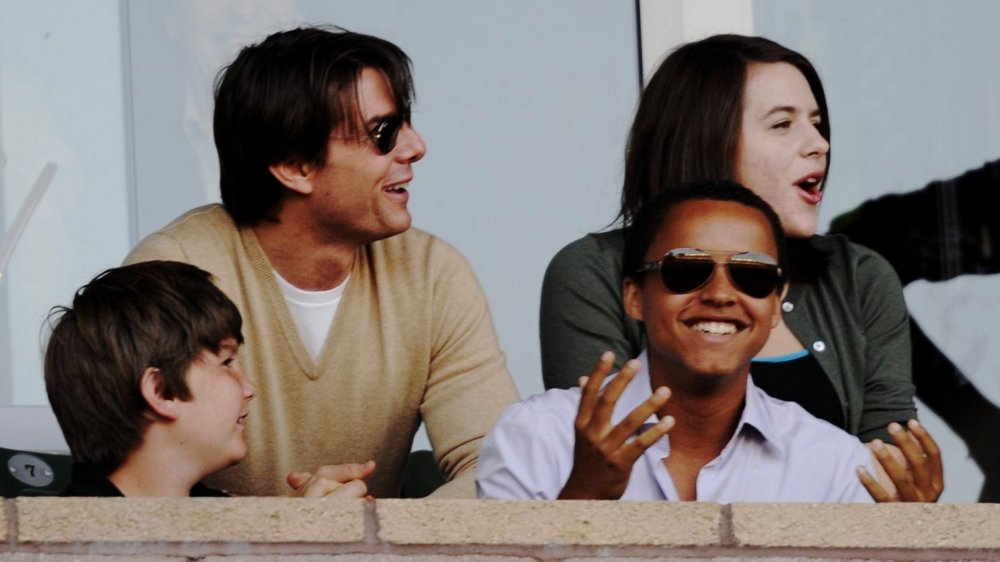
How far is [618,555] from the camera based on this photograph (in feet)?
8.58

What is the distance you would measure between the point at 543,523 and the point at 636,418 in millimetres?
214

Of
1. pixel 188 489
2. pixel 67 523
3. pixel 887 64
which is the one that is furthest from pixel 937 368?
pixel 67 523

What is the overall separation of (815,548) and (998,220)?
2.96 m

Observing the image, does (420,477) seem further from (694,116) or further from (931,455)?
(931,455)

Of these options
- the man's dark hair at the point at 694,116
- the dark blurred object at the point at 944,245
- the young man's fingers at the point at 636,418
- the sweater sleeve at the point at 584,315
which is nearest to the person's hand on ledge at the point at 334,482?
the young man's fingers at the point at 636,418

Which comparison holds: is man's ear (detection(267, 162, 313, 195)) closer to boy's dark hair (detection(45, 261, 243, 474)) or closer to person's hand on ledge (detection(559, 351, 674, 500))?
boy's dark hair (detection(45, 261, 243, 474))

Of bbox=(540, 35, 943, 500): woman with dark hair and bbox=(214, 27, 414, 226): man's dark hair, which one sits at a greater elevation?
bbox=(214, 27, 414, 226): man's dark hair

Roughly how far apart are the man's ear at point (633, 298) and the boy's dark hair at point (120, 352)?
2.20ft

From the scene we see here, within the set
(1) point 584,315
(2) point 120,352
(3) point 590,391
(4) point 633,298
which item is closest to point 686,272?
(4) point 633,298

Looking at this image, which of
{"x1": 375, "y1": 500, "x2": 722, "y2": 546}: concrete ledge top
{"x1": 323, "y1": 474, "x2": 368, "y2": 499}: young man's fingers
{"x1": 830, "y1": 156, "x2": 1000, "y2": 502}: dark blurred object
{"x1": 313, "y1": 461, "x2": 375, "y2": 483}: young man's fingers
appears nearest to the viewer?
{"x1": 375, "y1": 500, "x2": 722, "y2": 546}: concrete ledge top

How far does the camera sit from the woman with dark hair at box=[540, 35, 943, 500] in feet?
12.1

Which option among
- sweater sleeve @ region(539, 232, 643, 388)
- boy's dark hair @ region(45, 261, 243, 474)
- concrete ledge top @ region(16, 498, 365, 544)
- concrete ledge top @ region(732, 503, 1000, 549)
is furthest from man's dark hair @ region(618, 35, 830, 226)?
concrete ledge top @ region(16, 498, 365, 544)

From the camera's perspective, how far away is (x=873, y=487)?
9.14 ft

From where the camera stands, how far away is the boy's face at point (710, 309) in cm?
310
